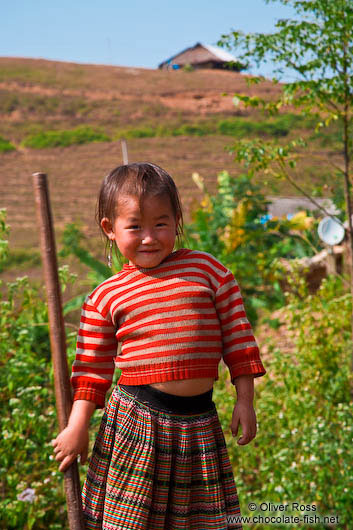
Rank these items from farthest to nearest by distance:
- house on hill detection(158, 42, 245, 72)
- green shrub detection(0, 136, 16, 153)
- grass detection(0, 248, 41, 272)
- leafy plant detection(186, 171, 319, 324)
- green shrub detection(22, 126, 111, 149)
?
house on hill detection(158, 42, 245, 72) → green shrub detection(22, 126, 111, 149) → green shrub detection(0, 136, 16, 153) → grass detection(0, 248, 41, 272) → leafy plant detection(186, 171, 319, 324)

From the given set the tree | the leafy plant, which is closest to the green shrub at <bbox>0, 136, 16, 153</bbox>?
the leafy plant

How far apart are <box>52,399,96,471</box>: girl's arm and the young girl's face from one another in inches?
13.9

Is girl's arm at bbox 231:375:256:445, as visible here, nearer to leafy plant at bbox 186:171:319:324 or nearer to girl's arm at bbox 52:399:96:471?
girl's arm at bbox 52:399:96:471

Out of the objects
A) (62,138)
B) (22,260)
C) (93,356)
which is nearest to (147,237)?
(93,356)

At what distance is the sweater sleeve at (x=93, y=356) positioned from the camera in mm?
1298

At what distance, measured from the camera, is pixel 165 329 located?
49.7 inches

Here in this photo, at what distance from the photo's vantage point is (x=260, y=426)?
3002 millimetres

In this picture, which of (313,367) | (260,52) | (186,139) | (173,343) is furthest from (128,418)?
(186,139)

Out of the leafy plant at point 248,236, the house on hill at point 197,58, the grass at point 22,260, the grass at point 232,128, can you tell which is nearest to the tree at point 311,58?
the leafy plant at point 248,236

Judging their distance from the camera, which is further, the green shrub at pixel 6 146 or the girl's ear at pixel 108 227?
the green shrub at pixel 6 146

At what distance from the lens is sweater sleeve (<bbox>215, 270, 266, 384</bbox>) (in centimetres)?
129

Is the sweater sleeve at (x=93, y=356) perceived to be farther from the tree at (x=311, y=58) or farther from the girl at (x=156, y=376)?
the tree at (x=311, y=58)

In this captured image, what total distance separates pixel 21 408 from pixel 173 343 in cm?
140

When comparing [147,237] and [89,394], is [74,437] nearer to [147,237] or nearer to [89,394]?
[89,394]
